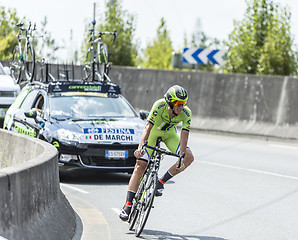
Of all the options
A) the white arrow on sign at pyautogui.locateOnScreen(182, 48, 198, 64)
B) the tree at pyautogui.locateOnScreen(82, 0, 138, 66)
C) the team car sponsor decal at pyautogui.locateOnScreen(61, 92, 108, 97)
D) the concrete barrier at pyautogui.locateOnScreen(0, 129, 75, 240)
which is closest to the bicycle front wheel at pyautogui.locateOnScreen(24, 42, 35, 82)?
the team car sponsor decal at pyautogui.locateOnScreen(61, 92, 108, 97)

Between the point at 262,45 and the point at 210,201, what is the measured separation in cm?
2248

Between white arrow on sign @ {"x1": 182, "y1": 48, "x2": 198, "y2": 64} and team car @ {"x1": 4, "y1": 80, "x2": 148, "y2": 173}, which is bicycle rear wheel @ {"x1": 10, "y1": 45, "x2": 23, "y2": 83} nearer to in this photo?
team car @ {"x1": 4, "y1": 80, "x2": 148, "y2": 173}

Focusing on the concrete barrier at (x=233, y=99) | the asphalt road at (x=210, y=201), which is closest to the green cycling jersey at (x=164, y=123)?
the asphalt road at (x=210, y=201)

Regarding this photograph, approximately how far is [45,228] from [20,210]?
0.64 meters

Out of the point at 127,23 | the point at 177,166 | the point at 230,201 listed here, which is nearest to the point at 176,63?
the point at 230,201

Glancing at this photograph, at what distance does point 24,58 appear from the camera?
18703 mm

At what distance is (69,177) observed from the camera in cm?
1219

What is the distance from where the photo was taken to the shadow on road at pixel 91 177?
38.6 ft

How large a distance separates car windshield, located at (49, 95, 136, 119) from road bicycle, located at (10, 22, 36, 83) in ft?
16.3

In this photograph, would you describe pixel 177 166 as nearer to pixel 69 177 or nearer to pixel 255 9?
pixel 69 177

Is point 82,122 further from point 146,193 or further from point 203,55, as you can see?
point 203,55

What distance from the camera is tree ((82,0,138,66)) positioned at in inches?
Result: 1734

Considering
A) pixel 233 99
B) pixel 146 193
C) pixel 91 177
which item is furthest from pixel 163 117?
pixel 233 99

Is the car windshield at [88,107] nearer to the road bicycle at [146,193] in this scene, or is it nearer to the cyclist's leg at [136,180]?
the cyclist's leg at [136,180]
